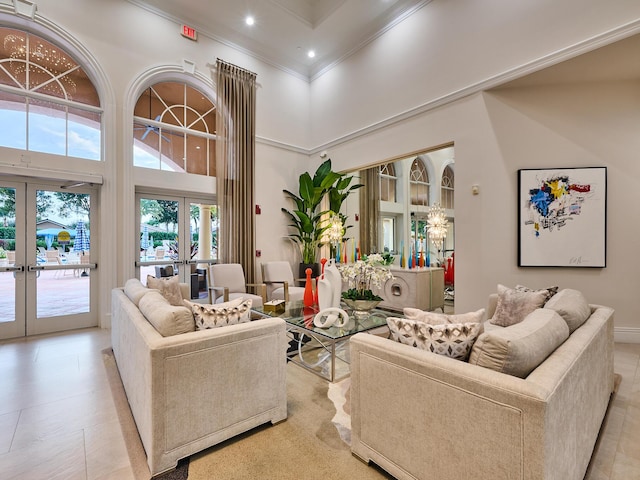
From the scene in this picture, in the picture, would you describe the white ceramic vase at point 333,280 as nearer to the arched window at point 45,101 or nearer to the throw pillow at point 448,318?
the throw pillow at point 448,318

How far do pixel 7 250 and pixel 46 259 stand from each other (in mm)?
395

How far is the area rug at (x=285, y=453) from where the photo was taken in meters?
1.70

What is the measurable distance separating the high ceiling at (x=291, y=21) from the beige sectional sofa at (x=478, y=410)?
535 centimetres

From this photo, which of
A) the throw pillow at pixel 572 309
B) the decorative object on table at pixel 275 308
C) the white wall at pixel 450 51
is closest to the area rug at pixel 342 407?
the decorative object on table at pixel 275 308

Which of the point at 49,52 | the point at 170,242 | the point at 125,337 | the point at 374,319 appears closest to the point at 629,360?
the point at 374,319

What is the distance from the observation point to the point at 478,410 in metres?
1.25

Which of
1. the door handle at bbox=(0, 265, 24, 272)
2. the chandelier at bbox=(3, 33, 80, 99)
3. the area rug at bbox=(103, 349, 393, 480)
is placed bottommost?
the area rug at bbox=(103, 349, 393, 480)

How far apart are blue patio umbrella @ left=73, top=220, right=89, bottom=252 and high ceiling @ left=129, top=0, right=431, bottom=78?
347cm

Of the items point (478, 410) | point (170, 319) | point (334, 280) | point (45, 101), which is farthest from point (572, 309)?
point (45, 101)

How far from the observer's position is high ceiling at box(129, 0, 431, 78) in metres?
5.04

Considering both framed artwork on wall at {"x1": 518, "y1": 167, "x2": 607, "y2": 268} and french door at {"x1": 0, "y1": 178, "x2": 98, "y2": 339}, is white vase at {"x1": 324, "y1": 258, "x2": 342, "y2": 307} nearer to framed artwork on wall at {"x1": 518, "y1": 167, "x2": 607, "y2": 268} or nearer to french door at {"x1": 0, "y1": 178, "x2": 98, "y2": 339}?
framed artwork on wall at {"x1": 518, "y1": 167, "x2": 607, "y2": 268}

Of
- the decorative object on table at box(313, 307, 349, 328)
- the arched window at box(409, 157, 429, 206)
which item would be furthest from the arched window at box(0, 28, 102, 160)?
the arched window at box(409, 157, 429, 206)

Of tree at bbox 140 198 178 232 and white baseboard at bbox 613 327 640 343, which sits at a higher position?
tree at bbox 140 198 178 232

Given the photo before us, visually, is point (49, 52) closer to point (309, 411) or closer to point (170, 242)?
point (170, 242)
